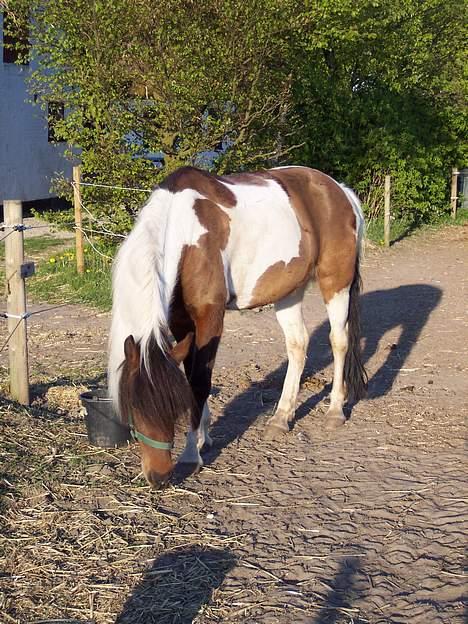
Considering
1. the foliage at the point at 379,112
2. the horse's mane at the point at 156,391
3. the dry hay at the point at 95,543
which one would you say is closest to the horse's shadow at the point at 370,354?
the dry hay at the point at 95,543

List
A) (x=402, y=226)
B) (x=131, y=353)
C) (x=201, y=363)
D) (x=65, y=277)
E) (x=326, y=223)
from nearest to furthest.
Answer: (x=131, y=353)
(x=201, y=363)
(x=326, y=223)
(x=65, y=277)
(x=402, y=226)

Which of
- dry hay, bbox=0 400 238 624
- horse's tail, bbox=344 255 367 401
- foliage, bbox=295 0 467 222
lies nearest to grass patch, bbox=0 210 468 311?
horse's tail, bbox=344 255 367 401

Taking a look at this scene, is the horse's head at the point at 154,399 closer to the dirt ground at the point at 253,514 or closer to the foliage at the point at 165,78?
the dirt ground at the point at 253,514

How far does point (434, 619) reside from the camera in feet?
9.99

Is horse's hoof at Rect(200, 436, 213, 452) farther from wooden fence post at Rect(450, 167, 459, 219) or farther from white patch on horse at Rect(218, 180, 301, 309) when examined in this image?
wooden fence post at Rect(450, 167, 459, 219)

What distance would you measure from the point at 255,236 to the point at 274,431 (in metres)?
1.32

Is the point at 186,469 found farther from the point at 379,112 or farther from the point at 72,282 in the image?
the point at 379,112

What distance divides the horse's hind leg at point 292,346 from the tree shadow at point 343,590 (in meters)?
1.99

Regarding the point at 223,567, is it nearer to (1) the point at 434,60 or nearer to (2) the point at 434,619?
(2) the point at 434,619

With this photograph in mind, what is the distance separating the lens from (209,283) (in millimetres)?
4660

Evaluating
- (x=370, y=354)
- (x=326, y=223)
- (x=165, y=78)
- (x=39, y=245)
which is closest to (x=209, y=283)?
(x=326, y=223)

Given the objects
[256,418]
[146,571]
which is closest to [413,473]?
[256,418]

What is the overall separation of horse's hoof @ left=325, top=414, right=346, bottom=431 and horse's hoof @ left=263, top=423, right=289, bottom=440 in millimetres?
316

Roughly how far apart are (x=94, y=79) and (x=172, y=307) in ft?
21.1
